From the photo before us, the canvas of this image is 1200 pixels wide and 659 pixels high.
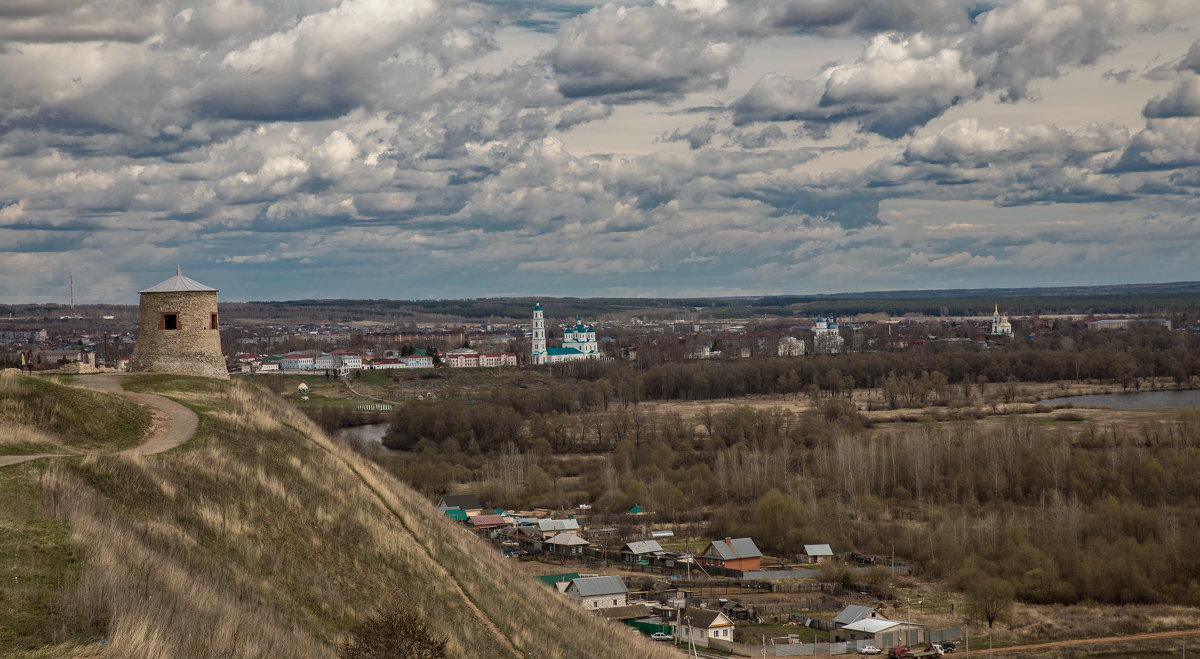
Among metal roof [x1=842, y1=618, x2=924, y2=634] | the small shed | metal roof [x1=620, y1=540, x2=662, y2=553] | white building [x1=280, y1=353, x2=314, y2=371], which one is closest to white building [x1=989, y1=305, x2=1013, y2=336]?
white building [x1=280, y1=353, x2=314, y2=371]

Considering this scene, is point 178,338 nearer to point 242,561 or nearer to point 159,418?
point 159,418

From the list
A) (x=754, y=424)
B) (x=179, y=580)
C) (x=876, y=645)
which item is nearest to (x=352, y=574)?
(x=179, y=580)

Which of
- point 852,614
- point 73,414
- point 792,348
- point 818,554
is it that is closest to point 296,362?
point 792,348

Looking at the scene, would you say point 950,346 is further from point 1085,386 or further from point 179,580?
point 179,580

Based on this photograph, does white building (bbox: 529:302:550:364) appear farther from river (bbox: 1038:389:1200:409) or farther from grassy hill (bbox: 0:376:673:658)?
grassy hill (bbox: 0:376:673:658)

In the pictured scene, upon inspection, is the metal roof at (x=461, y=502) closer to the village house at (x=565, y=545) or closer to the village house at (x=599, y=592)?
the village house at (x=565, y=545)

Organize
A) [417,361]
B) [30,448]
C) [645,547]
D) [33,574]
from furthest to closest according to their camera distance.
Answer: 1. [417,361]
2. [645,547]
3. [30,448]
4. [33,574]
